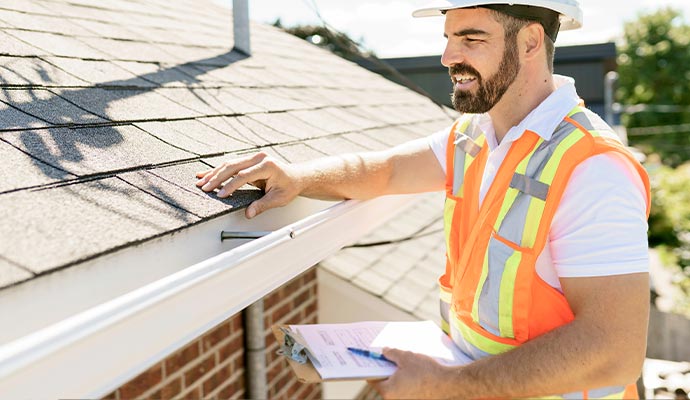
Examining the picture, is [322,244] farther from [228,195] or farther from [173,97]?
[173,97]

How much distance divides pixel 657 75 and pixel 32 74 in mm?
61717

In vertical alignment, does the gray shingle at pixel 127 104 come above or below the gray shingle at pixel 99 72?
below

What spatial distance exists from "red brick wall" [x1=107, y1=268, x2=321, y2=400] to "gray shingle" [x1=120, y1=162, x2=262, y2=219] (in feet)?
5.27

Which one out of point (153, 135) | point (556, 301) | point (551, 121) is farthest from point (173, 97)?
point (556, 301)

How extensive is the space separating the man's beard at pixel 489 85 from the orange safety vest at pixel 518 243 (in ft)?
0.55

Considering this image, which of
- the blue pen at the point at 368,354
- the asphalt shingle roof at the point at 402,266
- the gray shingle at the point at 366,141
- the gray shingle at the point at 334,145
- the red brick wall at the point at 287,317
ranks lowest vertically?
the red brick wall at the point at 287,317

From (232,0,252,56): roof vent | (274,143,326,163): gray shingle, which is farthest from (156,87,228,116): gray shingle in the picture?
(232,0,252,56): roof vent

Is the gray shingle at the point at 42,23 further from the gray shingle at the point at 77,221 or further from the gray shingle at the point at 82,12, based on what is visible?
the gray shingle at the point at 77,221

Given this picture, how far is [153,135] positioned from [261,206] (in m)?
0.47

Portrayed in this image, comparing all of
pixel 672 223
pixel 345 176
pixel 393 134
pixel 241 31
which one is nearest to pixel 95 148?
pixel 345 176

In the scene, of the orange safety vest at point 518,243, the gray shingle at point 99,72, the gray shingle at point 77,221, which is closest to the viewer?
the gray shingle at point 77,221

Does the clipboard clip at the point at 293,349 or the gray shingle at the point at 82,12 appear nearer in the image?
the clipboard clip at the point at 293,349

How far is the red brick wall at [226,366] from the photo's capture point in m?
3.59

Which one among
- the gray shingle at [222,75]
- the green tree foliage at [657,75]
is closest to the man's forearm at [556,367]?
the gray shingle at [222,75]
